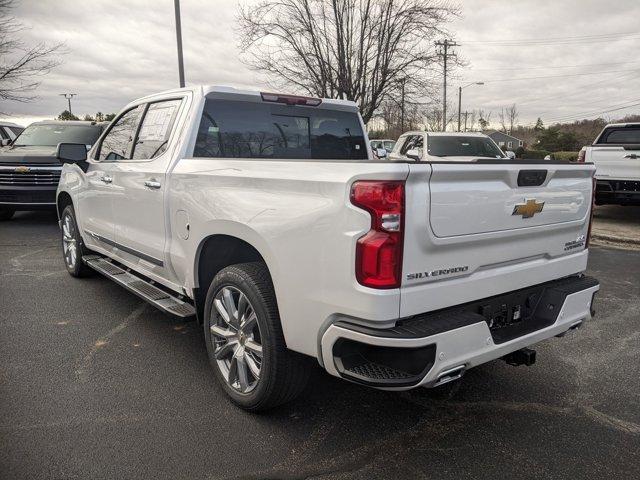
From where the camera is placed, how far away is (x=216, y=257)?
3451mm

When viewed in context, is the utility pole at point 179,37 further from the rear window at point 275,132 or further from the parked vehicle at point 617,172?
the rear window at point 275,132

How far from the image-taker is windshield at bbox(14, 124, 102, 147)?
11.0 m

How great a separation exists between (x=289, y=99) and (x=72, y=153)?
2.44m

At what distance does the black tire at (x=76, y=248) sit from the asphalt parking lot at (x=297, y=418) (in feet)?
4.85

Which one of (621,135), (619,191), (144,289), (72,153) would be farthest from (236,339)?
(621,135)

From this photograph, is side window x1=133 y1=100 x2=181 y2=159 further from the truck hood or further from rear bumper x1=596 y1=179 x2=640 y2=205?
rear bumper x1=596 y1=179 x2=640 y2=205

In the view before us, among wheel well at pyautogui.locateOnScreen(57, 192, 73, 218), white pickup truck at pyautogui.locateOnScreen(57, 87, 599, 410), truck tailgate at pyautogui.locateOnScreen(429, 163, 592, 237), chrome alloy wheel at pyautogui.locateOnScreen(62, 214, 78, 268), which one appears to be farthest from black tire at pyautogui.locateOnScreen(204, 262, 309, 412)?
wheel well at pyautogui.locateOnScreen(57, 192, 73, 218)

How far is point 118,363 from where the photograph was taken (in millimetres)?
3787

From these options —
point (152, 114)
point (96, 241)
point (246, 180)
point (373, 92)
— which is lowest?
point (96, 241)

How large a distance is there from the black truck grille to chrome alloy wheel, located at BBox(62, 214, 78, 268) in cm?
419

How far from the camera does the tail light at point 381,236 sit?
2.24 metres

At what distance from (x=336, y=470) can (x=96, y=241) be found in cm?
370

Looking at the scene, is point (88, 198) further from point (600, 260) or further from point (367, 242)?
point (600, 260)

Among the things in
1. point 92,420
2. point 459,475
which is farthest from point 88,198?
point 459,475
